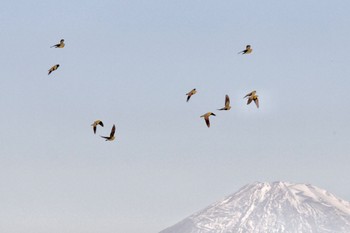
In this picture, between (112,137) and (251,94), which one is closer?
(112,137)

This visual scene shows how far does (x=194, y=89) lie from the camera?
79812 mm

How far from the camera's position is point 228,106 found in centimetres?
7625

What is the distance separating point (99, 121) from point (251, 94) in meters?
15.6

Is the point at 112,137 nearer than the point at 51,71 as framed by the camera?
Yes

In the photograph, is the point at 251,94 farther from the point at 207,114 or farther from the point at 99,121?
the point at 99,121

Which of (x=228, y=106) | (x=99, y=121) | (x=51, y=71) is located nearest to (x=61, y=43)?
(x=51, y=71)

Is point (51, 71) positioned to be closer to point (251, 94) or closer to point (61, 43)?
point (61, 43)

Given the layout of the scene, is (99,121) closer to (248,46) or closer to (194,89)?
(194,89)

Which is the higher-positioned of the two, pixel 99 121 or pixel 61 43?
pixel 61 43

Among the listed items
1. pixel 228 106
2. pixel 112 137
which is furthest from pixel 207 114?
pixel 112 137

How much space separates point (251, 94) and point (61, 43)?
17.3m

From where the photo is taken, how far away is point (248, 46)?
7994cm

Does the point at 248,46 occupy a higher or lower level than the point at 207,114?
higher

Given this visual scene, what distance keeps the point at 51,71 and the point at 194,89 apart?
12.4 meters
